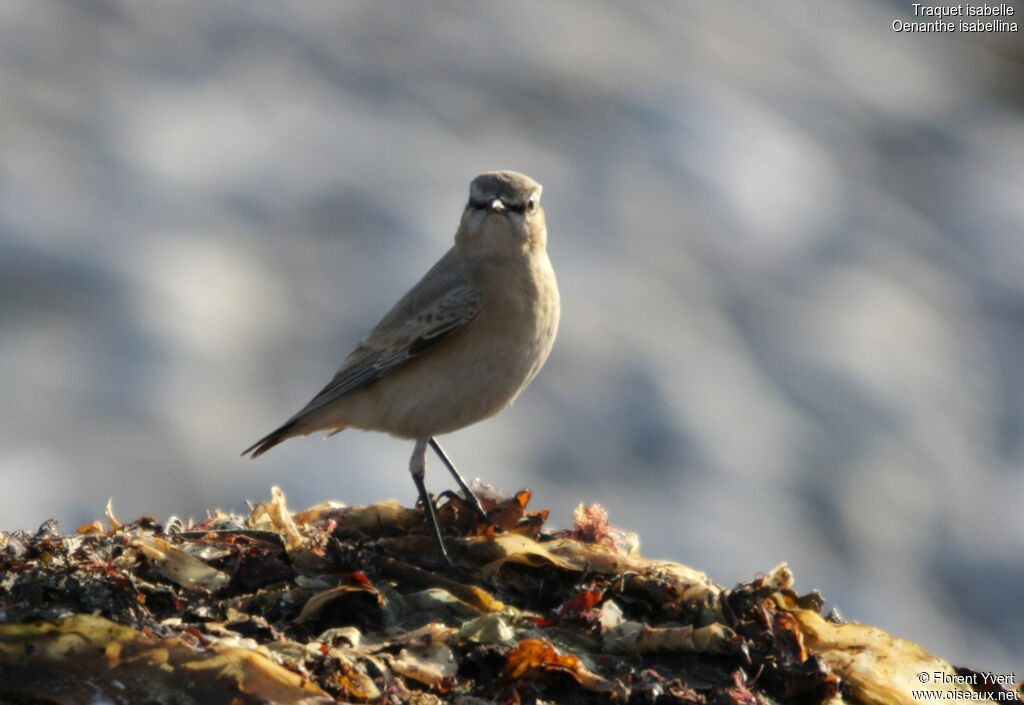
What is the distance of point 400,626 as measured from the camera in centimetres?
574

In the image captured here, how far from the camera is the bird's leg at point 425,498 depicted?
640cm

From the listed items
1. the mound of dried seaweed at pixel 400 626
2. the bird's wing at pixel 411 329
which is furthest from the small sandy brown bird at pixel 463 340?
the mound of dried seaweed at pixel 400 626

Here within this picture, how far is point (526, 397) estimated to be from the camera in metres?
14.8

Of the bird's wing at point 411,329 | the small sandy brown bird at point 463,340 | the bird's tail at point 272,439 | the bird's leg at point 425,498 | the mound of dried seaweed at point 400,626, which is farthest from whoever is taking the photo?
the bird's tail at point 272,439

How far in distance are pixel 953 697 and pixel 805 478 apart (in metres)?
9.65

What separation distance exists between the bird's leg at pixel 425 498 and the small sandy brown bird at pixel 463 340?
1 centimetres

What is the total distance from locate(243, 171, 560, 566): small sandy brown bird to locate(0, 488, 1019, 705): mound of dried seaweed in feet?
3.97

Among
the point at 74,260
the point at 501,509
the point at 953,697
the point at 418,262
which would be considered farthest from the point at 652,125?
the point at 953,697

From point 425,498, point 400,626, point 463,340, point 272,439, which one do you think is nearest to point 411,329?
point 463,340

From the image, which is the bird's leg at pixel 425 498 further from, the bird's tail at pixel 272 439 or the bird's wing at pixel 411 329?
the bird's tail at pixel 272 439

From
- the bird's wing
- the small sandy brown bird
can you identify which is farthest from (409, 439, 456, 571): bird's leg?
the bird's wing

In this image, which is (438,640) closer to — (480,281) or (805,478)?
(480,281)

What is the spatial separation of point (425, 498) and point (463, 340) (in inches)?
52.7

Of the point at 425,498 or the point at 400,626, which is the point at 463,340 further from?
the point at 400,626
